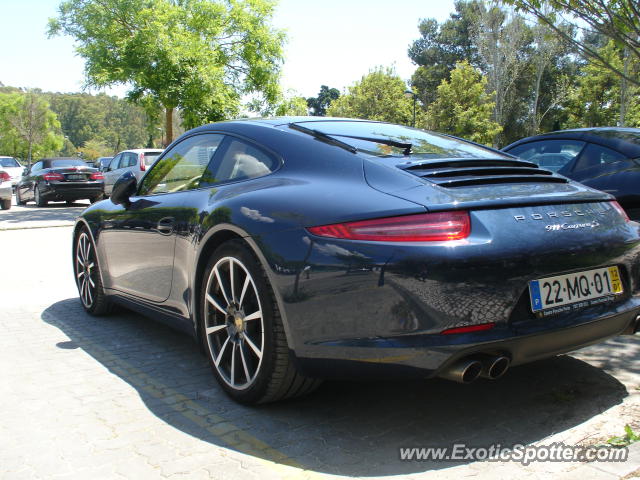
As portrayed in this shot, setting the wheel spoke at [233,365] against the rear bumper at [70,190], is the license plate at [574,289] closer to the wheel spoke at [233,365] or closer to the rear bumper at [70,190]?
the wheel spoke at [233,365]

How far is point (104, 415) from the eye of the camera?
320 cm

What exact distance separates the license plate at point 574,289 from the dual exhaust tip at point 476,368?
0.26 metres

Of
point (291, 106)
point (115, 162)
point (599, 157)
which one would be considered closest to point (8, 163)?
point (115, 162)

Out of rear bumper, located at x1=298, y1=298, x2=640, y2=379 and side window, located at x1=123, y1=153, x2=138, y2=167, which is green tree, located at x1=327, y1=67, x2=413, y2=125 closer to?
side window, located at x1=123, y1=153, x2=138, y2=167

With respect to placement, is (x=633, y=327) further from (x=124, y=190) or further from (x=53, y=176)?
(x=53, y=176)

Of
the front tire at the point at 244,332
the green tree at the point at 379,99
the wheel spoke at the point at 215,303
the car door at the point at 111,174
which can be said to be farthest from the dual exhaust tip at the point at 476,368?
the green tree at the point at 379,99

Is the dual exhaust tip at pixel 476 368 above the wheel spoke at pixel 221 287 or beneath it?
beneath

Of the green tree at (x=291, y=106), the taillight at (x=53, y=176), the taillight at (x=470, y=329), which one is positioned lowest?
the taillight at (x=53, y=176)

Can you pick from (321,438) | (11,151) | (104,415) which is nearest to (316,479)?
(321,438)

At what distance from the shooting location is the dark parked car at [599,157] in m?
5.38

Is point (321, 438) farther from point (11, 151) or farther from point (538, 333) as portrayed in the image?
point (11, 151)

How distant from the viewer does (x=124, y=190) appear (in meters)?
4.41

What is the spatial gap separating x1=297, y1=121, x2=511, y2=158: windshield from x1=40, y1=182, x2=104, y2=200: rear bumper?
18192 mm

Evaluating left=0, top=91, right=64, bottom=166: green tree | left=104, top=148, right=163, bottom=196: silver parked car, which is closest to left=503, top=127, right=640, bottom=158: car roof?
left=104, top=148, right=163, bottom=196: silver parked car
